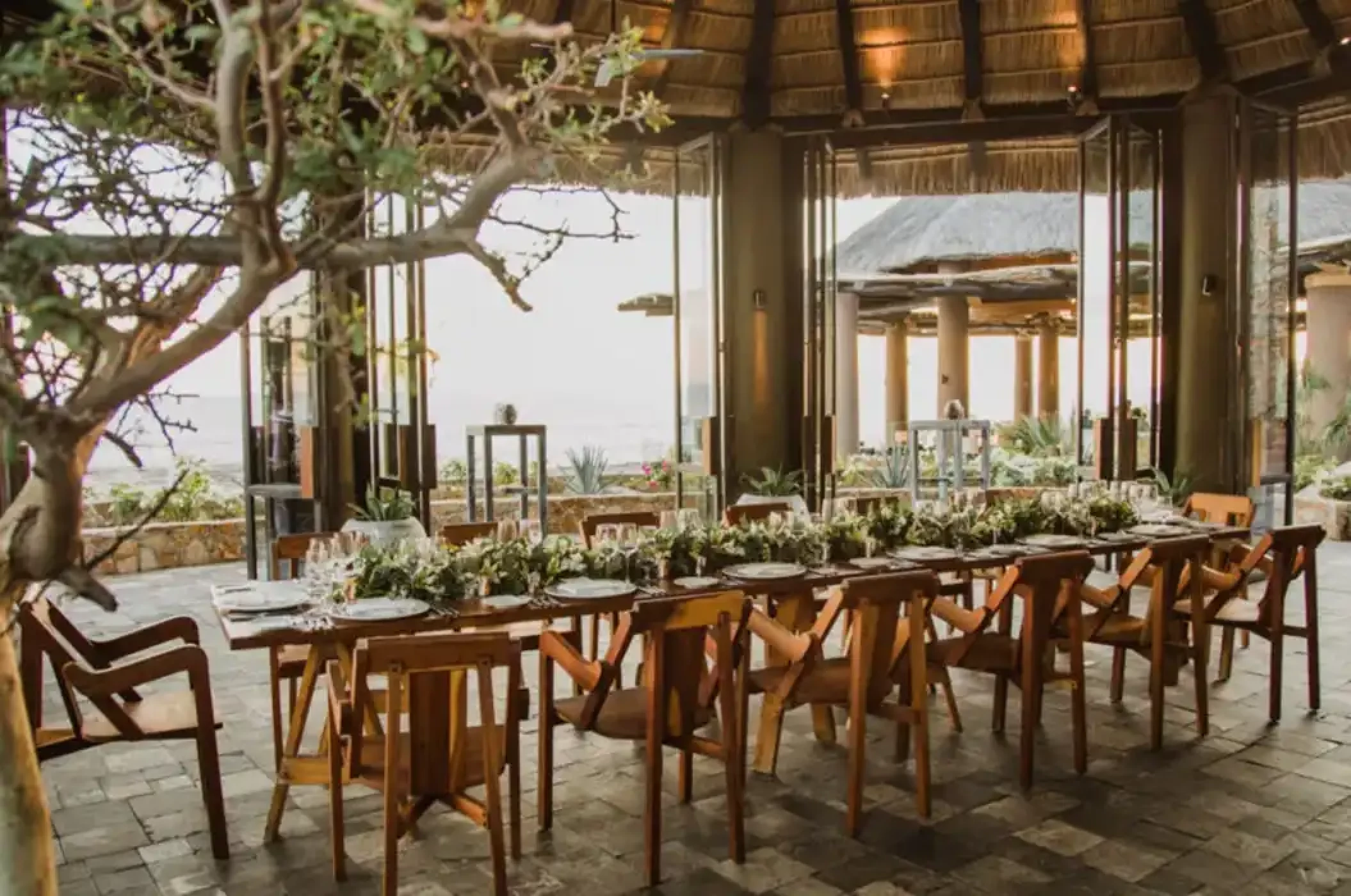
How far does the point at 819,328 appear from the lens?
26.0 ft

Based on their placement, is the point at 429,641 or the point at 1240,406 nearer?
the point at 429,641

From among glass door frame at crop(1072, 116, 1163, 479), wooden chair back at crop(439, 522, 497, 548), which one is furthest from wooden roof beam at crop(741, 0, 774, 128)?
wooden chair back at crop(439, 522, 497, 548)

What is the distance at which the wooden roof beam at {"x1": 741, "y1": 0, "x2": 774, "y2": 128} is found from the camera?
7902 millimetres

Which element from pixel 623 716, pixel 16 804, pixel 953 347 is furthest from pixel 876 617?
pixel 953 347

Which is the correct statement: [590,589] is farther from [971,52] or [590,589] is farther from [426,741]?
[971,52]

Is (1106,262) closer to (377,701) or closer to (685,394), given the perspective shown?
(685,394)

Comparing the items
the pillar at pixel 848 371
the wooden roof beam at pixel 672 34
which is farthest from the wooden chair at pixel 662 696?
the pillar at pixel 848 371

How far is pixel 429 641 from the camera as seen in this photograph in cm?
286

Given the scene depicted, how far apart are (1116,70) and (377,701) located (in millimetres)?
6535

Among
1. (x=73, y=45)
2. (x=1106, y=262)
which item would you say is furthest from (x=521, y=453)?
(x=73, y=45)

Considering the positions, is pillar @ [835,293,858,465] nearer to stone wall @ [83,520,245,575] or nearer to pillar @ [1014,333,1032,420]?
pillar @ [1014,333,1032,420]

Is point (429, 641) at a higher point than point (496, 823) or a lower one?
higher

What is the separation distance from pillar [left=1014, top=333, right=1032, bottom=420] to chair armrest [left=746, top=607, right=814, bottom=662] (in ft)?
60.9

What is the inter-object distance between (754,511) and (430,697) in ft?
9.82
